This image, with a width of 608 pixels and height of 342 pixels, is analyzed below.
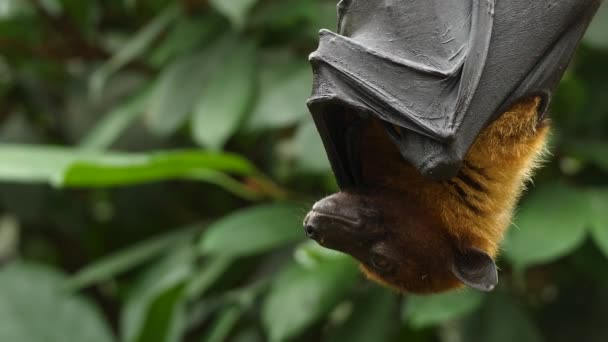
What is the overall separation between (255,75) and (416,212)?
143cm

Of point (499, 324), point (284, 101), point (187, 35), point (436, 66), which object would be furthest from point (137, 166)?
point (436, 66)

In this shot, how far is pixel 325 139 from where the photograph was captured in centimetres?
143

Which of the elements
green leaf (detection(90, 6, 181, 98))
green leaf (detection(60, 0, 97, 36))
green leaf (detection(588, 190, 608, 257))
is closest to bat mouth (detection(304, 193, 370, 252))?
green leaf (detection(588, 190, 608, 257))

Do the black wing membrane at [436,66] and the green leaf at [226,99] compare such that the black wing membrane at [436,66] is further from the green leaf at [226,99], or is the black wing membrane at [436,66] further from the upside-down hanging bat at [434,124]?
the green leaf at [226,99]

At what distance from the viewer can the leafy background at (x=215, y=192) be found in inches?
99.7

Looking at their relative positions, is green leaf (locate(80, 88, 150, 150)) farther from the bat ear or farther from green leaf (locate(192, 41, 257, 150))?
the bat ear

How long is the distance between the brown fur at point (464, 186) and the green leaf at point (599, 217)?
0.86 metres

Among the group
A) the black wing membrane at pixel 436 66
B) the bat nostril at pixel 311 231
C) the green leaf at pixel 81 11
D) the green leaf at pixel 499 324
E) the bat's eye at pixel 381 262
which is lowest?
the green leaf at pixel 499 324

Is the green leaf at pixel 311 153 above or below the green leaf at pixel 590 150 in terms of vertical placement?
above

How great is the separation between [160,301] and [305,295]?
A: 45cm

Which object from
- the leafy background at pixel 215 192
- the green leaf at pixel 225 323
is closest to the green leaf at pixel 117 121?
the leafy background at pixel 215 192

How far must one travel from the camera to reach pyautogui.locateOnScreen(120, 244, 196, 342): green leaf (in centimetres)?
272

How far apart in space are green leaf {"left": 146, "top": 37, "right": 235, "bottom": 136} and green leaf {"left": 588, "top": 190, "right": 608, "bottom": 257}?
111 cm

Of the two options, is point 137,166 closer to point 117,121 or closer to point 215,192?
point 117,121
